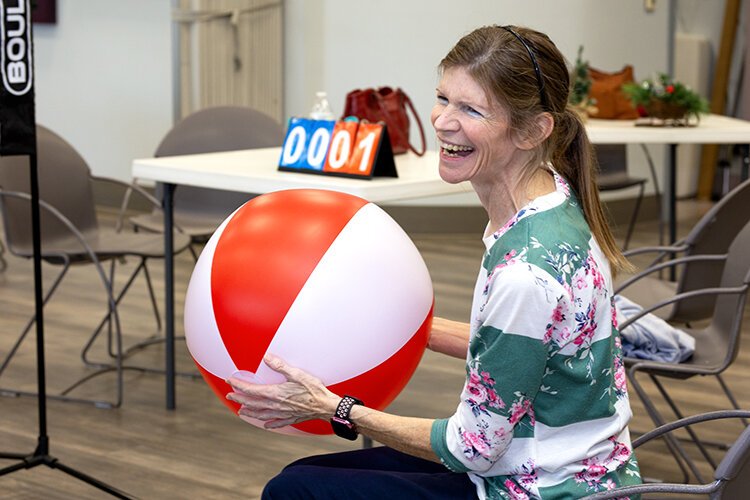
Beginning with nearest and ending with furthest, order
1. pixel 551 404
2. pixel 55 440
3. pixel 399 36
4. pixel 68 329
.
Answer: pixel 551 404
pixel 55 440
pixel 68 329
pixel 399 36

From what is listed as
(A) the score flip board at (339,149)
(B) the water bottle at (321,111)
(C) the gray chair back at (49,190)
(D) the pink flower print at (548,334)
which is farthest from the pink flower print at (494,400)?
(C) the gray chair back at (49,190)

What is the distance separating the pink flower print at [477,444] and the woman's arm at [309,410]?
0.09 metres

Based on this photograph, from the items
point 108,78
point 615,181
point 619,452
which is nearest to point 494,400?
point 619,452

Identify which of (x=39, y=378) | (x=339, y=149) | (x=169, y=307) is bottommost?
(x=169, y=307)

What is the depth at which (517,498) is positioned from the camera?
172cm

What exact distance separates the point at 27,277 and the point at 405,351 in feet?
14.4

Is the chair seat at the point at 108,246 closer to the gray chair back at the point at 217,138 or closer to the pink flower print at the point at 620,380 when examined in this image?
the gray chair back at the point at 217,138

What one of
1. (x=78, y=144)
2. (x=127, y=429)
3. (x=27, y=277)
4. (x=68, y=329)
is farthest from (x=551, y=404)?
(x=78, y=144)

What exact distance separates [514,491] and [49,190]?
2896 mm

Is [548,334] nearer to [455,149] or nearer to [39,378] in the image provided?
[455,149]

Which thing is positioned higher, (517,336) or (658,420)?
(517,336)

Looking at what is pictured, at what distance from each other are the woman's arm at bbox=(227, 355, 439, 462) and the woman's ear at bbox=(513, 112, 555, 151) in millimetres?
454

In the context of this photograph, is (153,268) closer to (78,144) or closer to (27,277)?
(27,277)

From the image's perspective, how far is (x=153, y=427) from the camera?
12.2 ft
